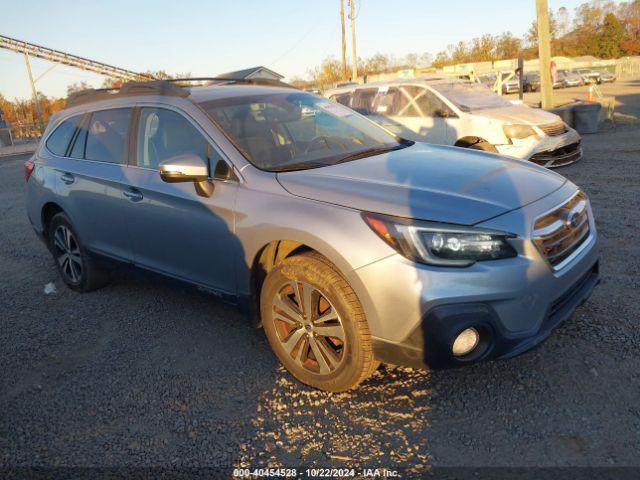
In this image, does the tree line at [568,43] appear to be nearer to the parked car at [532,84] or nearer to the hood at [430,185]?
the parked car at [532,84]

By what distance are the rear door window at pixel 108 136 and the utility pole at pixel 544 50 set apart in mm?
12246

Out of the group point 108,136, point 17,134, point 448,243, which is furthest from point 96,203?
point 17,134

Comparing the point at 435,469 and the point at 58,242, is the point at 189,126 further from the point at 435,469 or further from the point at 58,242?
the point at 435,469

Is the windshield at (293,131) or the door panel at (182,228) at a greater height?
the windshield at (293,131)

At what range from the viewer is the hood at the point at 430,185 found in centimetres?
278

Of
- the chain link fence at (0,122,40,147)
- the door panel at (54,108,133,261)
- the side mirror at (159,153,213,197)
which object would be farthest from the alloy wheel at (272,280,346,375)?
the chain link fence at (0,122,40,147)

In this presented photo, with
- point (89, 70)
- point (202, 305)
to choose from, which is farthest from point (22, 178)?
point (89, 70)

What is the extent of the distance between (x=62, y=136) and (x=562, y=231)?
4350 mm

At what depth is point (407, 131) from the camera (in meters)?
9.08

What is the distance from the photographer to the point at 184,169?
332cm

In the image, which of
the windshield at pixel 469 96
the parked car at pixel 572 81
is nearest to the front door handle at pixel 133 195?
the windshield at pixel 469 96

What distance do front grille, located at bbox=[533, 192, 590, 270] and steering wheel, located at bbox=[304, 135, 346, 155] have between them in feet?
5.01

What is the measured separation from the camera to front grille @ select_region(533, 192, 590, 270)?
2797 mm

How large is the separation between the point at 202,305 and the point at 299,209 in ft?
6.40
